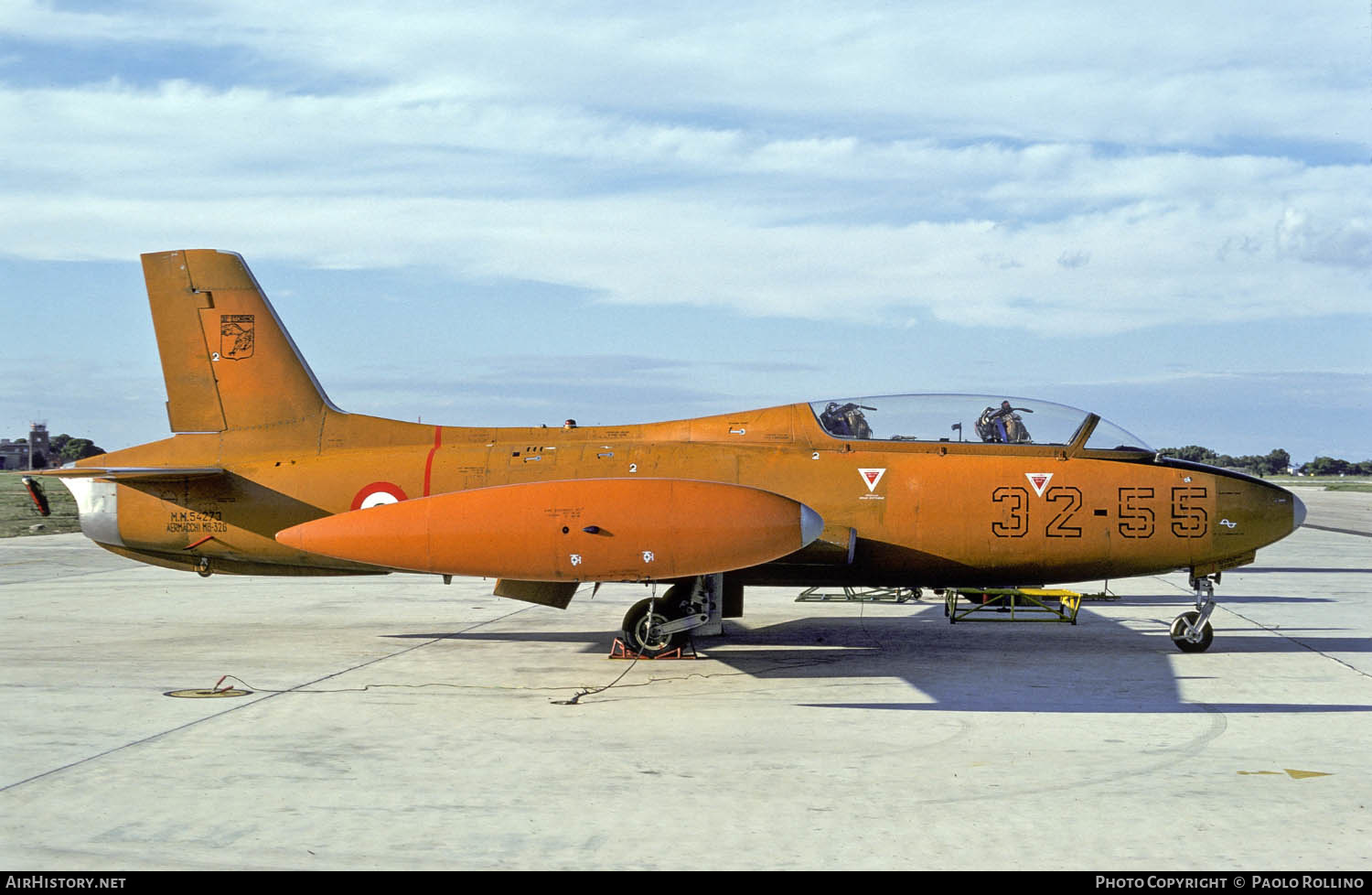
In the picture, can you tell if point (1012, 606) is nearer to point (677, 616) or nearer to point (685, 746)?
point (677, 616)

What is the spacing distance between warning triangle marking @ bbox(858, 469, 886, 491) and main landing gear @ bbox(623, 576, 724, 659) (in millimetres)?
1907

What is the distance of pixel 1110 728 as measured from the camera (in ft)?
30.4

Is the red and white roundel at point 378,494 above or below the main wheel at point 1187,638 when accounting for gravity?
above

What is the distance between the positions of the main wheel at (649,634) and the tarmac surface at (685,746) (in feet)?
1.25

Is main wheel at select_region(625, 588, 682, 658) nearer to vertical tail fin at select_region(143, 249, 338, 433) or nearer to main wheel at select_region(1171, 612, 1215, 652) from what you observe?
vertical tail fin at select_region(143, 249, 338, 433)

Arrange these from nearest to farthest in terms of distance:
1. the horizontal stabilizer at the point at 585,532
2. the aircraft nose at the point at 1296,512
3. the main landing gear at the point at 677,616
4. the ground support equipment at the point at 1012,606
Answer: the horizontal stabilizer at the point at 585,532, the aircraft nose at the point at 1296,512, the main landing gear at the point at 677,616, the ground support equipment at the point at 1012,606

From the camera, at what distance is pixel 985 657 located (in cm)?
1295

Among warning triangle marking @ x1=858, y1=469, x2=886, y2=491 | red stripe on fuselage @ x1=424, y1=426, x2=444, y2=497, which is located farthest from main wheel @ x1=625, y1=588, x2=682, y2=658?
red stripe on fuselage @ x1=424, y1=426, x2=444, y2=497

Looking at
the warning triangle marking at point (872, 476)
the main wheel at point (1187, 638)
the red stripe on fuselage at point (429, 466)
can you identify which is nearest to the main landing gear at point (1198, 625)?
the main wheel at point (1187, 638)

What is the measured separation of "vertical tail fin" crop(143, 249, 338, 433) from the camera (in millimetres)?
14070

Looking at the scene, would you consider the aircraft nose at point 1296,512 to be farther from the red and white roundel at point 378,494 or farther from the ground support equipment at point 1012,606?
the red and white roundel at point 378,494

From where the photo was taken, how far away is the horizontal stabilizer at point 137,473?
13.0 m

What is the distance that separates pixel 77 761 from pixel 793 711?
→ 5448 mm

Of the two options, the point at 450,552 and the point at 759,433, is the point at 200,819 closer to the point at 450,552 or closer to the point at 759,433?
the point at 450,552
